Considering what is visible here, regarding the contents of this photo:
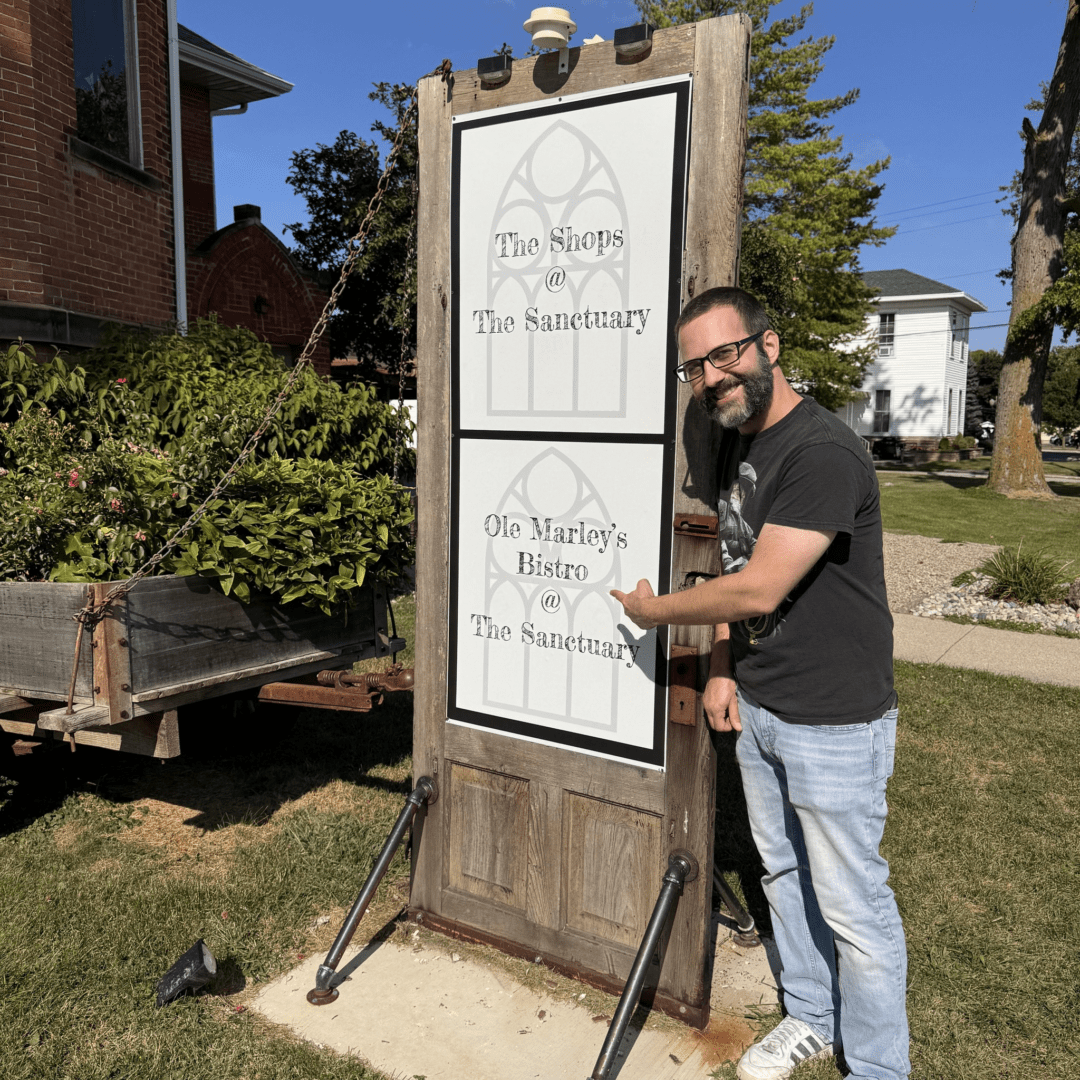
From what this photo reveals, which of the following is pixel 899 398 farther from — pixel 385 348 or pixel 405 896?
pixel 405 896

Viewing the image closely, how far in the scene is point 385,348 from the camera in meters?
18.6

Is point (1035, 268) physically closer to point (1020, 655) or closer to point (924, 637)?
point (924, 637)

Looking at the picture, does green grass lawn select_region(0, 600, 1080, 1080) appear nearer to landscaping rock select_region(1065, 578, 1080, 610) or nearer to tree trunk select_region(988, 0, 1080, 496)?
landscaping rock select_region(1065, 578, 1080, 610)

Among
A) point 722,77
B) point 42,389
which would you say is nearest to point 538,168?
point 722,77

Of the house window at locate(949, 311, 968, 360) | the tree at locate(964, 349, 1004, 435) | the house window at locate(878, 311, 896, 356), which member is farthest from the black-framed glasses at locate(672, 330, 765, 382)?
the tree at locate(964, 349, 1004, 435)

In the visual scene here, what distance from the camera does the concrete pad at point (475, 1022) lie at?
275cm

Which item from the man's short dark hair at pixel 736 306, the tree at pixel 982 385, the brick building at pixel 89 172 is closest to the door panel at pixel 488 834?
the man's short dark hair at pixel 736 306

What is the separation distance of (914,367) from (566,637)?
47.5m

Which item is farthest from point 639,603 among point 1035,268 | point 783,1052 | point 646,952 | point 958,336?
point 958,336

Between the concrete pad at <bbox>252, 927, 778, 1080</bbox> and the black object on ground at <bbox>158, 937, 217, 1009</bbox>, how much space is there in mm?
215

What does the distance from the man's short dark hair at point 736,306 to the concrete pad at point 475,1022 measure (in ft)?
6.89

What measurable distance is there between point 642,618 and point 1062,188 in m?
22.6

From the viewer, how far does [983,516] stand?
58.3 ft

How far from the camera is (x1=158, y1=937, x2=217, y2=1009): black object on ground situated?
9.52 feet
